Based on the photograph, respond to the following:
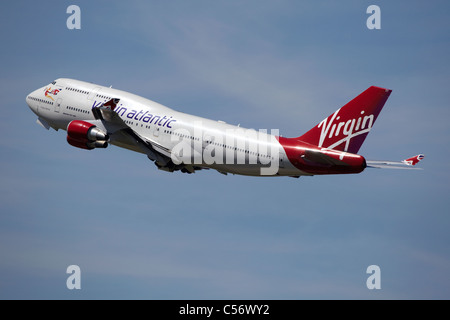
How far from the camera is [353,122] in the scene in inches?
2131

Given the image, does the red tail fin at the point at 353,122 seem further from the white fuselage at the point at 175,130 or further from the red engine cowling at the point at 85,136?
the red engine cowling at the point at 85,136

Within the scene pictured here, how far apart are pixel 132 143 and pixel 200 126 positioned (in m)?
5.83

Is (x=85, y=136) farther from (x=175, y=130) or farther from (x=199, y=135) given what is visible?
(x=199, y=135)

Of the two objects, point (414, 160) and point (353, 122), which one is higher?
point (353, 122)

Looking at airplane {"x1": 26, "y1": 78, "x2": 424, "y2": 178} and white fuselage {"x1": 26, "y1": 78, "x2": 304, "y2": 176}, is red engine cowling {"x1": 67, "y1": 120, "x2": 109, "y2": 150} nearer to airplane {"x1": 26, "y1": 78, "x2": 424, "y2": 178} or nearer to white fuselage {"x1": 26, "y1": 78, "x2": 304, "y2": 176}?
airplane {"x1": 26, "y1": 78, "x2": 424, "y2": 178}

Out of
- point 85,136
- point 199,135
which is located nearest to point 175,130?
point 199,135

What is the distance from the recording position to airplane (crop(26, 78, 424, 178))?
2124 inches

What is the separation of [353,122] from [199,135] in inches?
470

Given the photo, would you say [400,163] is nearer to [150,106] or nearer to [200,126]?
[200,126]

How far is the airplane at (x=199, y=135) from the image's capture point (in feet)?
177

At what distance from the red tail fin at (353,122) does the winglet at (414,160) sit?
354cm

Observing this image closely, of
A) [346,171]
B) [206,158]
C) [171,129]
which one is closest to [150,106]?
[171,129]

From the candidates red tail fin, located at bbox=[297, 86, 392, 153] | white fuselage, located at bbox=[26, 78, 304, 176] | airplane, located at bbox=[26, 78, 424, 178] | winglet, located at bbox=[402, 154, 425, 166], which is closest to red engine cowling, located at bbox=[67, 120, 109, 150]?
airplane, located at bbox=[26, 78, 424, 178]

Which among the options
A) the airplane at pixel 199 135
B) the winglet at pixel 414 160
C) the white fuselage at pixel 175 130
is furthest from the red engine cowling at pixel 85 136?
the winglet at pixel 414 160
